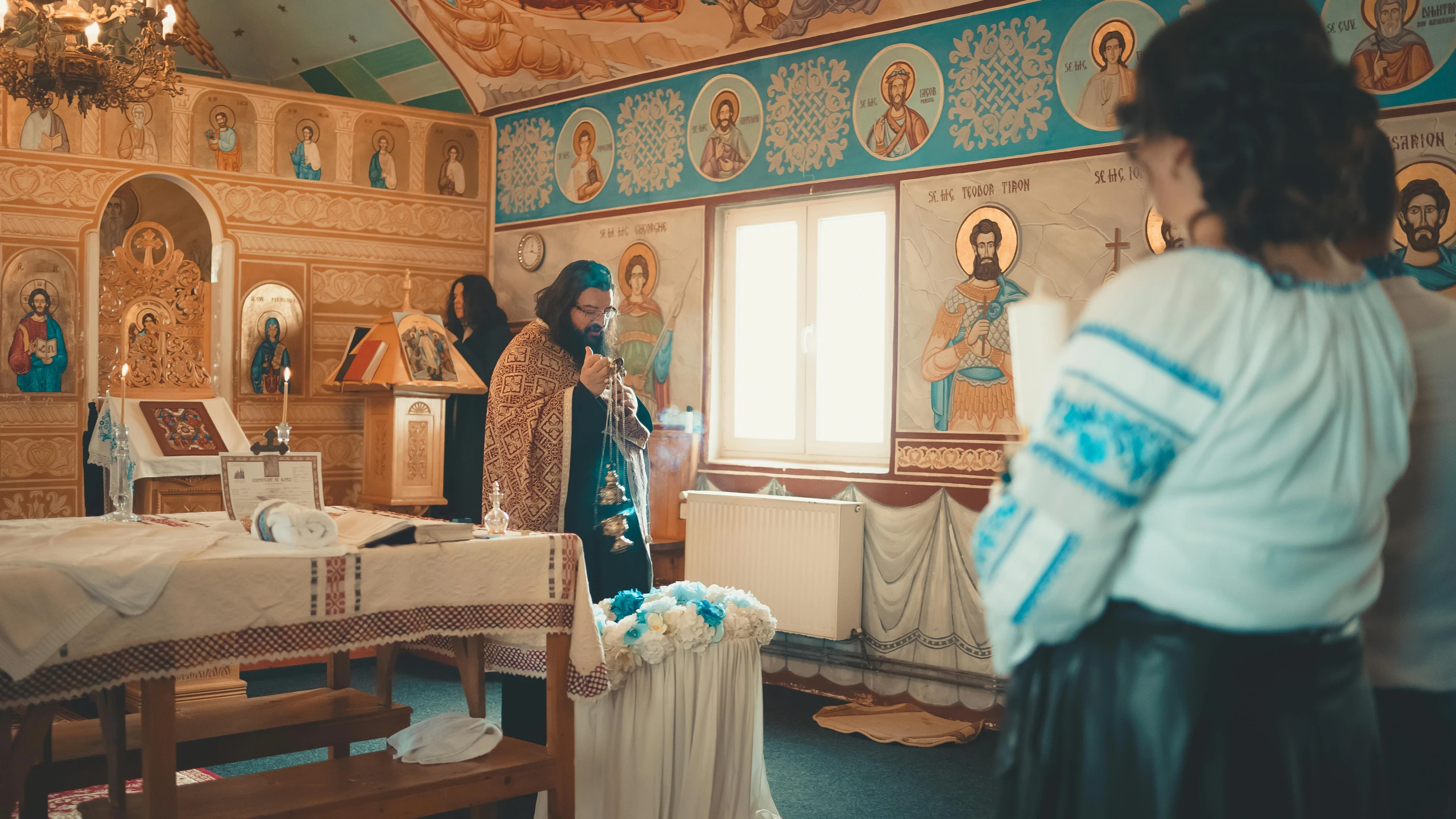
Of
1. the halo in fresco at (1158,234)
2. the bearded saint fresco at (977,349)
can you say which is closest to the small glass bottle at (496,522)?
the bearded saint fresco at (977,349)

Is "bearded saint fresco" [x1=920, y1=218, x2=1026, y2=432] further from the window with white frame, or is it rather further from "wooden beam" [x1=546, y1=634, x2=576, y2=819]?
"wooden beam" [x1=546, y1=634, x2=576, y2=819]

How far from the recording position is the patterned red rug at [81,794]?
3.90m

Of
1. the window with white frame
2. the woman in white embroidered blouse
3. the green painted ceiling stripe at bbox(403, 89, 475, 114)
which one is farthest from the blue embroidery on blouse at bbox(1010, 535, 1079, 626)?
the green painted ceiling stripe at bbox(403, 89, 475, 114)

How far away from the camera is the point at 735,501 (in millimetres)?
6238

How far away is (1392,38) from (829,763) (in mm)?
3773

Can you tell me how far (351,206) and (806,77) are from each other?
325 cm

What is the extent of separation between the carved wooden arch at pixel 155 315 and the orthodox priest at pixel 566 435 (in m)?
3.63

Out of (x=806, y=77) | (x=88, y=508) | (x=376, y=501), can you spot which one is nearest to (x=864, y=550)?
(x=806, y=77)

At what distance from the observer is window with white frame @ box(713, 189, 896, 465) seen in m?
6.19

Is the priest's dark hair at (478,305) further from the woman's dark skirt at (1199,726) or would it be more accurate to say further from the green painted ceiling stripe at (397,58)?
the woman's dark skirt at (1199,726)

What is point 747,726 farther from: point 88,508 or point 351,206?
point 351,206

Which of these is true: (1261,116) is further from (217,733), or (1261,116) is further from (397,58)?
(397,58)

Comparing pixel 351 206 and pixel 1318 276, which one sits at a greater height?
pixel 351 206

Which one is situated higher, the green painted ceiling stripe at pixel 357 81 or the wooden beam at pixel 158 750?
the green painted ceiling stripe at pixel 357 81
